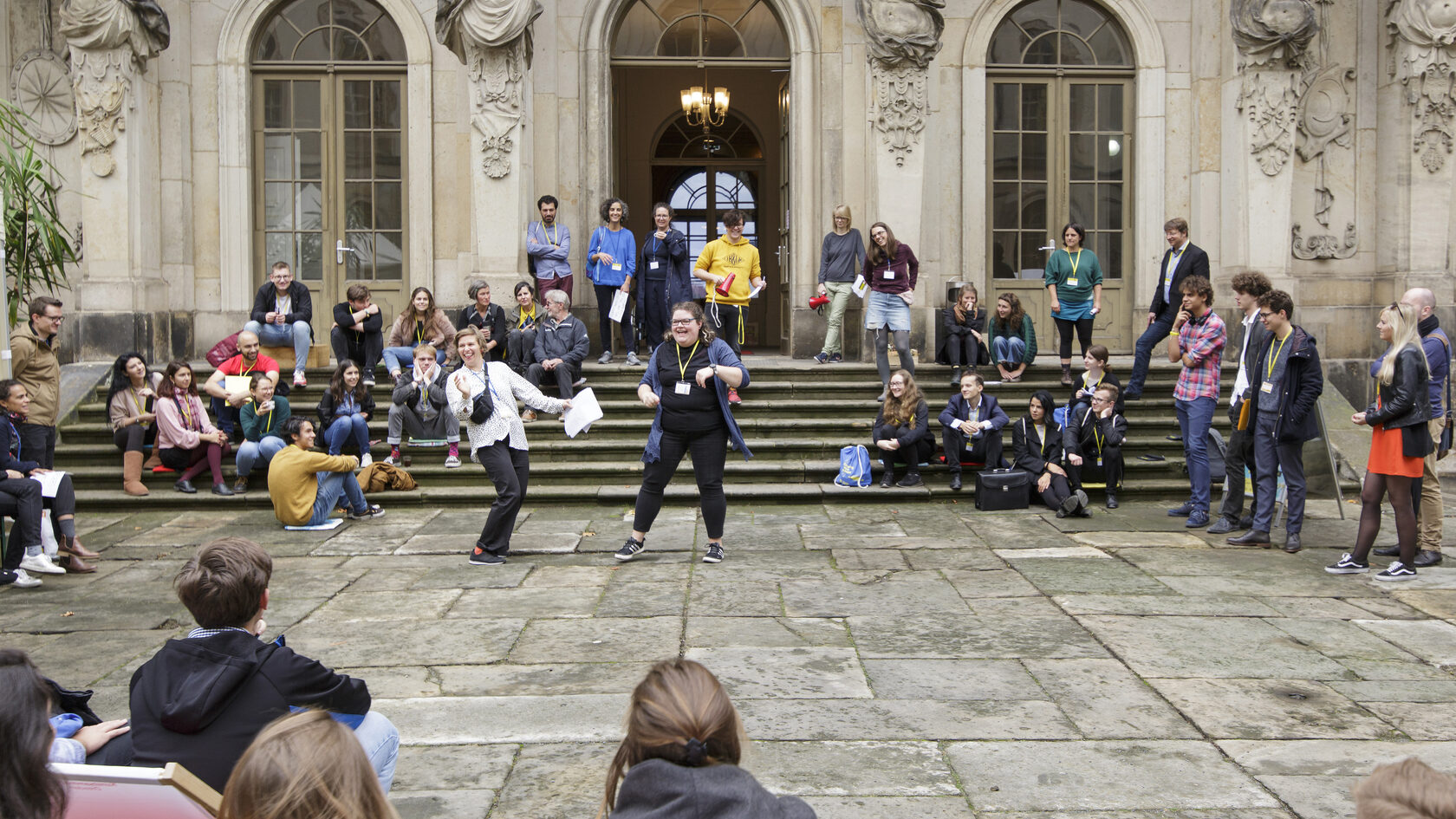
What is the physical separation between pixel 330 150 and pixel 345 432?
216 inches

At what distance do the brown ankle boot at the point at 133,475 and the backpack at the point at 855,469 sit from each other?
5851mm

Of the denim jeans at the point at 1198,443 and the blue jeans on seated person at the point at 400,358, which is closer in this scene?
the denim jeans at the point at 1198,443

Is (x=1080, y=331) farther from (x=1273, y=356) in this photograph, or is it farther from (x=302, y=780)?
(x=302, y=780)

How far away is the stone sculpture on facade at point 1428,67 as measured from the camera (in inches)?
523

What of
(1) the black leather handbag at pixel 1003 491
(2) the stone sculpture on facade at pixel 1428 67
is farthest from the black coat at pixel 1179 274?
(2) the stone sculpture on facade at pixel 1428 67

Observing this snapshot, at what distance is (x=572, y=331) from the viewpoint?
1223 centimetres

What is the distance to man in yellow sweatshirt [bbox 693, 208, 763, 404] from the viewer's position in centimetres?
1331

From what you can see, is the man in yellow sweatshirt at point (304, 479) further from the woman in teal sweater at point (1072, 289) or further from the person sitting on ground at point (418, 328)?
the woman in teal sweater at point (1072, 289)

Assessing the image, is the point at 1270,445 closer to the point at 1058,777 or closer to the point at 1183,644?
the point at 1183,644

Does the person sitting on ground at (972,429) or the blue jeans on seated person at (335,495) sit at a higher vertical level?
the person sitting on ground at (972,429)

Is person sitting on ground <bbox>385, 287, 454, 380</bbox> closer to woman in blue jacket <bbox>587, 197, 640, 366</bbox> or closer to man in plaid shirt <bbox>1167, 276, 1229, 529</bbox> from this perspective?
woman in blue jacket <bbox>587, 197, 640, 366</bbox>

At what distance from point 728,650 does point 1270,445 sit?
4.54 meters

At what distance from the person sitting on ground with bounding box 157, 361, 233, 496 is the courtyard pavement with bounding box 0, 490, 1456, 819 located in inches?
37.5

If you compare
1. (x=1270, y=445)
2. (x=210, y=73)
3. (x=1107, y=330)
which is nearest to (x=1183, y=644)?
(x=1270, y=445)
